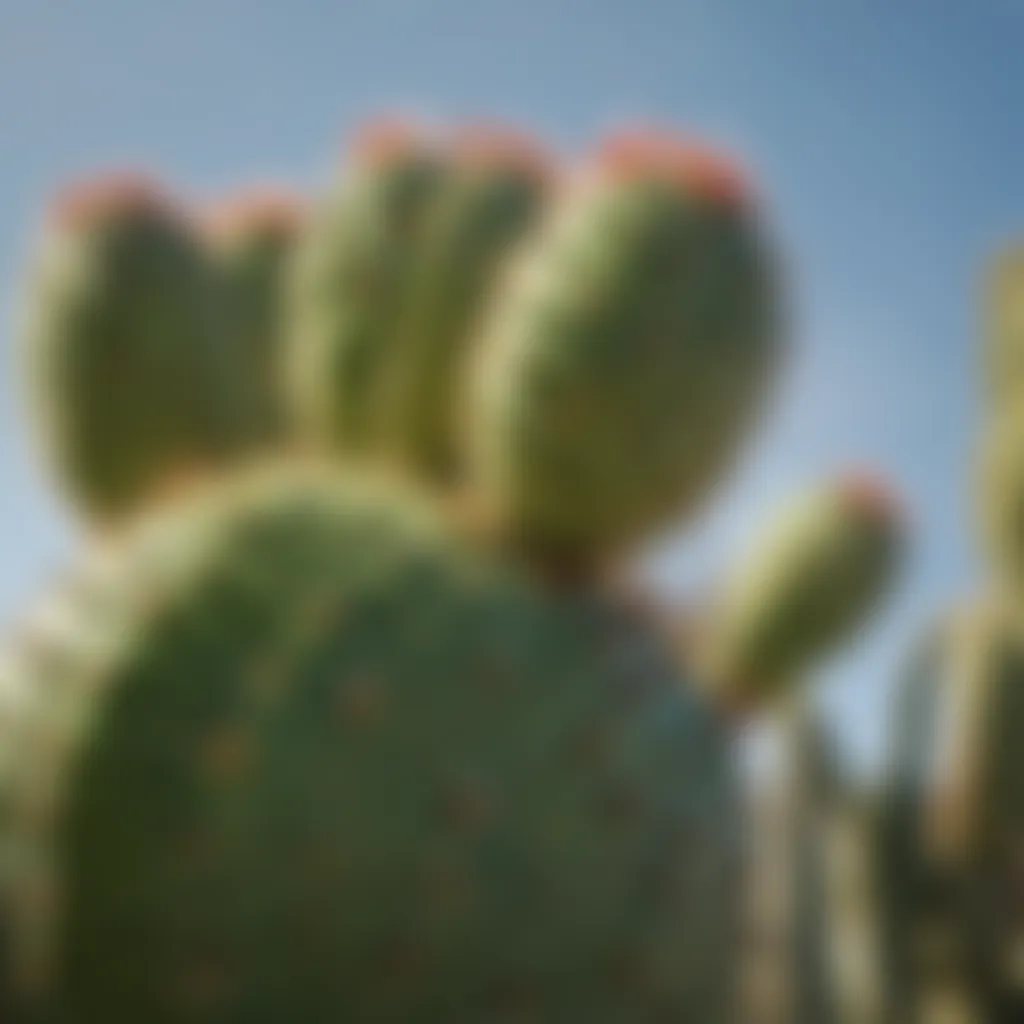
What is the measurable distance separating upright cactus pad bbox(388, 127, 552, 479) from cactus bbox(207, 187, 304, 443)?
307mm

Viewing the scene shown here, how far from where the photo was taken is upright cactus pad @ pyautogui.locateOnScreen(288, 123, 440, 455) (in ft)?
9.08

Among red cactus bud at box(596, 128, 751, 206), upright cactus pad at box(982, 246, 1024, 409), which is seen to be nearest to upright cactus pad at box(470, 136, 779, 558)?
red cactus bud at box(596, 128, 751, 206)

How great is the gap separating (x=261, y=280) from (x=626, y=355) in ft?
2.98

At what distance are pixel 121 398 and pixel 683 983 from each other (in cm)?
122

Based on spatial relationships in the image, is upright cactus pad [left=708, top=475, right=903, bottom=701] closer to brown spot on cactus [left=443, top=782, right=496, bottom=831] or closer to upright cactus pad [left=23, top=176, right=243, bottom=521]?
brown spot on cactus [left=443, top=782, right=496, bottom=831]

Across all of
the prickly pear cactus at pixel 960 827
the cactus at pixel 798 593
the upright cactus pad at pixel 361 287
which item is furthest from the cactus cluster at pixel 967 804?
the upright cactus pad at pixel 361 287

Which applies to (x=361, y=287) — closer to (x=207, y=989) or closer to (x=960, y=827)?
Result: (x=207, y=989)

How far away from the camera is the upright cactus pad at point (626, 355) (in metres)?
2.48

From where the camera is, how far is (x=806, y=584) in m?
2.57

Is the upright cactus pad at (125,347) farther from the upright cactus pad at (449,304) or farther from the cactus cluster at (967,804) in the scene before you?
the cactus cluster at (967,804)

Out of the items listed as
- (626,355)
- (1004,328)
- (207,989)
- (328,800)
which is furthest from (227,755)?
(1004,328)

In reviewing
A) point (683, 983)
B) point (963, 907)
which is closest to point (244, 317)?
point (683, 983)

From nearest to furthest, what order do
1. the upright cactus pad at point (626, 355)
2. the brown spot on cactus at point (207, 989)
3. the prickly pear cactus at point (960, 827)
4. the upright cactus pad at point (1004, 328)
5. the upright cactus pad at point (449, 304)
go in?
the brown spot on cactus at point (207, 989), the upright cactus pad at point (626, 355), the upright cactus pad at point (449, 304), the prickly pear cactus at point (960, 827), the upright cactus pad at point (1004, 328)

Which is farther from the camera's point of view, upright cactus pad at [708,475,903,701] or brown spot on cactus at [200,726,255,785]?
upright cactus pad at [708,475,903,701]
